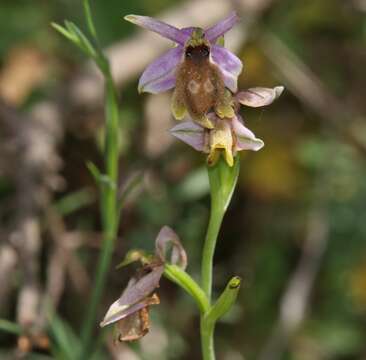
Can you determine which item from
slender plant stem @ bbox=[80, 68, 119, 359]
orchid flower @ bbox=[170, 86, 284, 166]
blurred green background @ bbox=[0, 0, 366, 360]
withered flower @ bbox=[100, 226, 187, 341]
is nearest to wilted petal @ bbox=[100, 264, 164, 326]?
withered flower @ bbox=[100, 226, 187, 341]

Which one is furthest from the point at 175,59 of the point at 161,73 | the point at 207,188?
the point at 207,188

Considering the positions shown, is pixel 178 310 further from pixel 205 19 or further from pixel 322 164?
pixel 205 19

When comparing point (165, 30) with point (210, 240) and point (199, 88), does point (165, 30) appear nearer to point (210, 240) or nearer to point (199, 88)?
point (199, 88)

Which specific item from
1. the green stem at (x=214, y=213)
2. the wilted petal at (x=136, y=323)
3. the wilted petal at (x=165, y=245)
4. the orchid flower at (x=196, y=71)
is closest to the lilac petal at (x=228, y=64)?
the orchid flower at (x=196, y=71)

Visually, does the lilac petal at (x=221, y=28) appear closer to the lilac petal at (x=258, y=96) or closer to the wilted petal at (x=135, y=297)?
the lilac petal at (x=258, y=96)

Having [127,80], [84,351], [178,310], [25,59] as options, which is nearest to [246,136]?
[84,351]

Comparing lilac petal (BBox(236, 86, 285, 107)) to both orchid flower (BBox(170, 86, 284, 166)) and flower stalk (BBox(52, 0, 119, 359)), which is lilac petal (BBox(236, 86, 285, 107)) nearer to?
orchid flower (BBox(170, 86, 284, 166))
